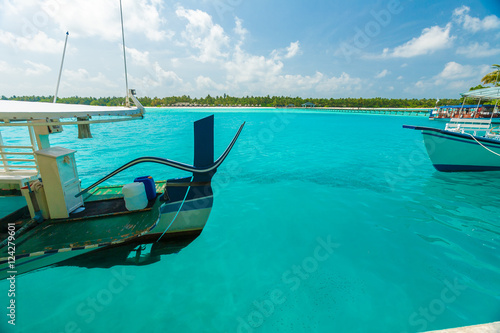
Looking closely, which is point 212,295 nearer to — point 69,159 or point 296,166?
point 69,159

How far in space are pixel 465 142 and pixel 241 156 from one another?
14014 mm

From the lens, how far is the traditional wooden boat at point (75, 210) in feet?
13.8

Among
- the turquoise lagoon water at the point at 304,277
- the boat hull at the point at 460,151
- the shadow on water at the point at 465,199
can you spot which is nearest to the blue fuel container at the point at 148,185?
the turquoise lagoon water at the point at 304,277

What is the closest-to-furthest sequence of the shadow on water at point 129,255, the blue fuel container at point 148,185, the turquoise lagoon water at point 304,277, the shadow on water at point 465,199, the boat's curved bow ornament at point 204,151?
1. the turquoise lagoon water at point 304,277
2. the boat's curved bow ornament at point 204,151
3. the shadow on water at point 129,255
4. the blue fuel container at point 148,185
5. the shadow on water at point 465,199

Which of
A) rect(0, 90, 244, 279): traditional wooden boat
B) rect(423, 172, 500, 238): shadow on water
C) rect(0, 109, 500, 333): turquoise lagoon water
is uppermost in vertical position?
rect(0, 90, 244, 279): traditional wooden boat

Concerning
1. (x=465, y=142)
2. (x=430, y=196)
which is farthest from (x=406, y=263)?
(x=465, y=142)

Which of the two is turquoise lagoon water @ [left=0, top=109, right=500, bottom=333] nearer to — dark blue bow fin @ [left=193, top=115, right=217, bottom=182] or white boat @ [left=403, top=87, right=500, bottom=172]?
dark blue bow fin @ [left=193, top=115, right=217, bottom=182]

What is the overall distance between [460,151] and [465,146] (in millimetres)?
364

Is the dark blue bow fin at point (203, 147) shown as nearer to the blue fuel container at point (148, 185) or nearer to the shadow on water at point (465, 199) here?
the blue fuel container at point (148, 185)

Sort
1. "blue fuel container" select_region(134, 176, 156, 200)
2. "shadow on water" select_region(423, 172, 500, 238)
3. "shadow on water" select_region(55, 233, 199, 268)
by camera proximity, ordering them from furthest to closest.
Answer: "shadow on water" select_region(423, 172, 500, 238)
"blue fuel container" select_region(134, 176, 156, 200)
"shadow on water" select_region(55, 233, 199, 268)

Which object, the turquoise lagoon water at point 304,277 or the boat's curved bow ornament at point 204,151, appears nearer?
the turquoise lagoon water at point 304,277

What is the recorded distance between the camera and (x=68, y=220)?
16.7 ft

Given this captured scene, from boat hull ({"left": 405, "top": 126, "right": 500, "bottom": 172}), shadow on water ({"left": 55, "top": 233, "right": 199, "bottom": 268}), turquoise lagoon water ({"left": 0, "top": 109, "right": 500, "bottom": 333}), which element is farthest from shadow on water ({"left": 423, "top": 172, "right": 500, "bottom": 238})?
shadow on water ({"left": 55, "top": 233, "right": 199, "bottom": 268})

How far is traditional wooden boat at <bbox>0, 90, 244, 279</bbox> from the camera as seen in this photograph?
421 centimetres
